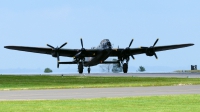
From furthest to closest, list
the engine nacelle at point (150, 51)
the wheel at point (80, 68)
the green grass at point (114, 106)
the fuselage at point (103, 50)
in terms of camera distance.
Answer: the engine nacelle at point (150, 51) < the wheel at point (80, 68) < the fuselage at point (103, 50) < the green grass at point (114, 106)

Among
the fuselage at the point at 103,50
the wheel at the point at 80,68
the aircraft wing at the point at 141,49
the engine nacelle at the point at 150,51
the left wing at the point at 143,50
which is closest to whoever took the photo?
the fuselage at the point at 103,50

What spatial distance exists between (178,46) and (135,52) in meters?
7.88

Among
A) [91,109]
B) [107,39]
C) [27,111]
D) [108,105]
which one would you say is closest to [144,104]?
[108,105]

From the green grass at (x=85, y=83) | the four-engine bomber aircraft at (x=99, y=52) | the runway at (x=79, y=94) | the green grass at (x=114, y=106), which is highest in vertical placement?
the four-engine bomber aircraft at (x=99, y=52)

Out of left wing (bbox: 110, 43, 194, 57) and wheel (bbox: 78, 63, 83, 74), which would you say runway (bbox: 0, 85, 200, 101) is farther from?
left wing (bbox: 110, 43, 194, 57)

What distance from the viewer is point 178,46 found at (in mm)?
97500

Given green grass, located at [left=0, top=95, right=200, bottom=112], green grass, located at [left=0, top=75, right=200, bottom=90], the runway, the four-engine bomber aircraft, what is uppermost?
the four-engine bomber aircraft

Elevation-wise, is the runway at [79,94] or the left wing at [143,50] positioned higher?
the left wing at [143,50]

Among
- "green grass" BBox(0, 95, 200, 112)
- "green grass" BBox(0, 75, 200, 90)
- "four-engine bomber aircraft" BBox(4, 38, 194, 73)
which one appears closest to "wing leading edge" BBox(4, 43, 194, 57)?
"four-engine bomber aircraft" BBox(4, 38, 194, 73)

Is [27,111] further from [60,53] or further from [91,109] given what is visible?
[60,53]

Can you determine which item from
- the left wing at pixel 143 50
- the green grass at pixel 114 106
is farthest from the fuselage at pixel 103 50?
the green grass at pixel 114 106

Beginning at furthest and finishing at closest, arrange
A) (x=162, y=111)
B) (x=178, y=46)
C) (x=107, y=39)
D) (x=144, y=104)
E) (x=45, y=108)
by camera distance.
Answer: (x=178, y=46), (x=107, y=39), (x=144, y=104), (x=45, y=108), (x=162, y=111)

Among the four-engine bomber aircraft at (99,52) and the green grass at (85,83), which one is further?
the four-engine bomber aircraft at (99,52)

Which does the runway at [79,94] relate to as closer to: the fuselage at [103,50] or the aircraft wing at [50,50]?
the fuselage at [103,50]
